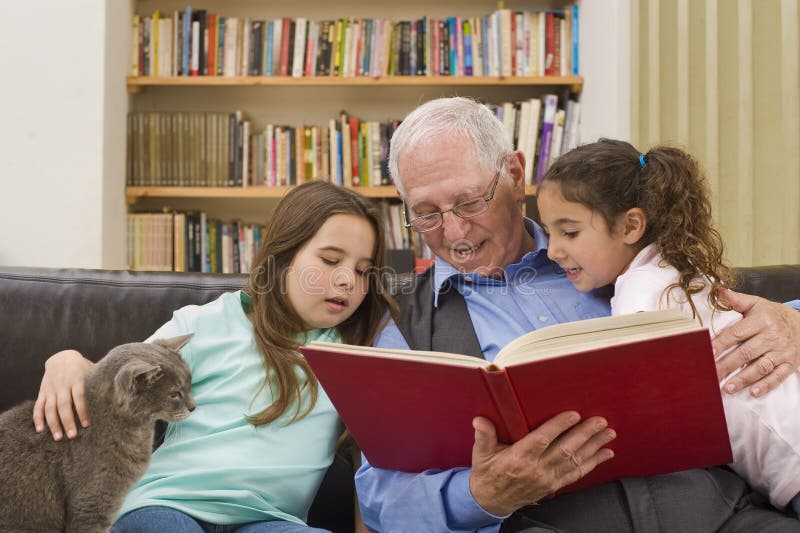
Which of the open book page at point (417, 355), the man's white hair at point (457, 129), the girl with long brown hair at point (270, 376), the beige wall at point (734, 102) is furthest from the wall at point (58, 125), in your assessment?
the open book page at point (417, 355)

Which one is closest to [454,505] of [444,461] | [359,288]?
[444,461]

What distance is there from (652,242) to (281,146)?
8.16 feet

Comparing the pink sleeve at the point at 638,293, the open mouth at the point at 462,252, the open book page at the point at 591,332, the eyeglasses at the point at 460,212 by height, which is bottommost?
the open book page at the point at 591,332

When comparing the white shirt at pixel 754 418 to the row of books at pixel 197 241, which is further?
the row of books at pixel 197 241

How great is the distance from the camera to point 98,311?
170 cm

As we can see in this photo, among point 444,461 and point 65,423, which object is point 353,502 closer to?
point 444,461

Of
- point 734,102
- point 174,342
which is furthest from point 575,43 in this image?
point 174,342

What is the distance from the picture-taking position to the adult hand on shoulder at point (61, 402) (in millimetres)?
1193

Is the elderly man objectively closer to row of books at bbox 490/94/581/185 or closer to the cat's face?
the cat's face

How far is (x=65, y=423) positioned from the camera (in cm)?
120

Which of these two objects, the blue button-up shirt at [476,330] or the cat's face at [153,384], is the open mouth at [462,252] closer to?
the blue button-up shirt at [476,330]

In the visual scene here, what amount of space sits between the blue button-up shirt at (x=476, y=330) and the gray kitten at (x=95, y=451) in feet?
1.23

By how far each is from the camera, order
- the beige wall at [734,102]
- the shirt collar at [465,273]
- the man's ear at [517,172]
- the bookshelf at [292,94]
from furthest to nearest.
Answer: the bookshelf at [292,94] → the beige wall at [734,102] → the man's ear at [517,172] → the shirt collar at [465,273]

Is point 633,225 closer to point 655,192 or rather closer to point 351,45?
point 655,192
